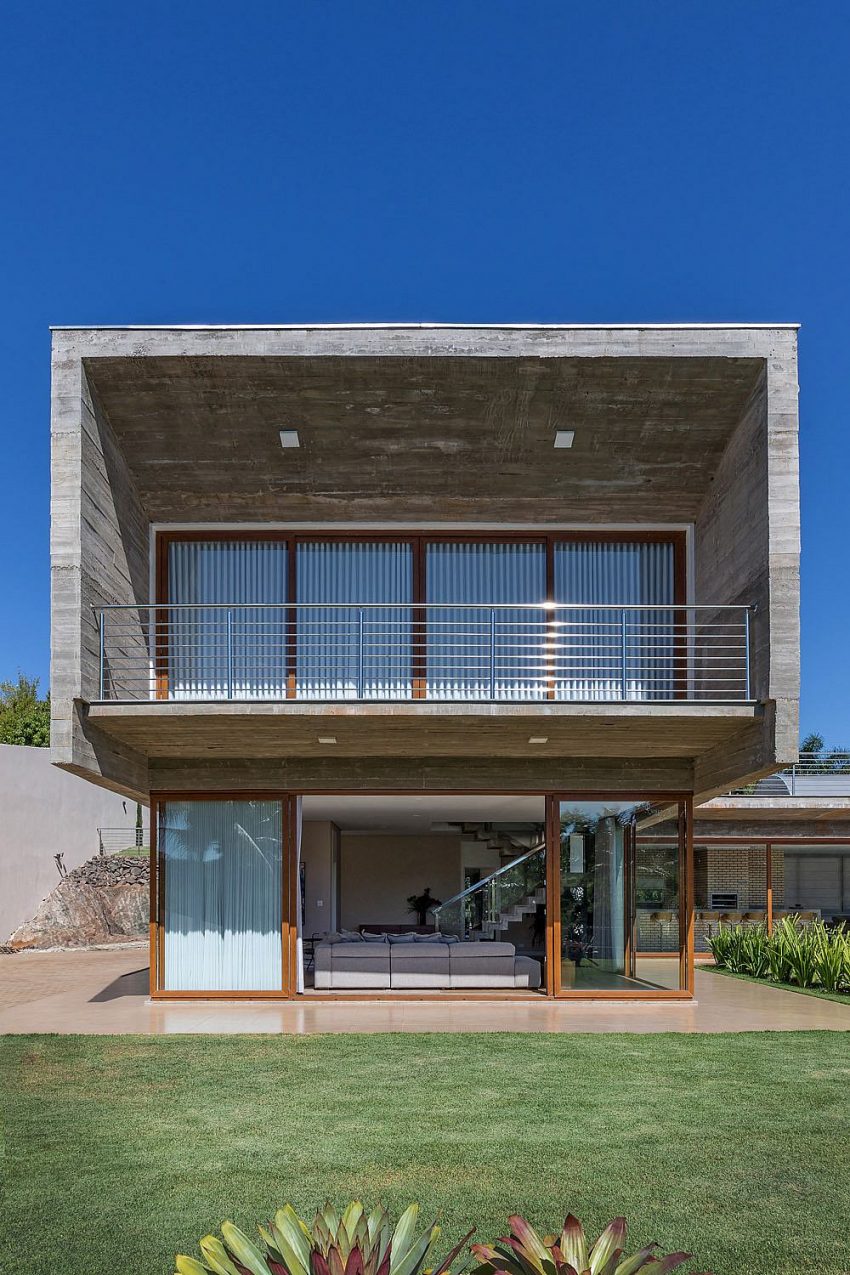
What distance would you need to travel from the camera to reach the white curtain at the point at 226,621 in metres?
13.3

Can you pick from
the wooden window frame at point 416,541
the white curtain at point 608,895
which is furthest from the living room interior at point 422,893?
the wooden window frame at point 416,541

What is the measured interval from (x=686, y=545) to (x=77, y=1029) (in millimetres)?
8678

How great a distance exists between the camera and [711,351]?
37.1 ft

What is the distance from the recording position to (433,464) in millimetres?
12773

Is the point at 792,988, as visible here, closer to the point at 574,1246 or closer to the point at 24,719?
the point at 574,1246

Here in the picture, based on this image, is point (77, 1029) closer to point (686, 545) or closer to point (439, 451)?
point (439, 451)

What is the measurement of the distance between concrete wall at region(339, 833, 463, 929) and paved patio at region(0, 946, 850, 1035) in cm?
966

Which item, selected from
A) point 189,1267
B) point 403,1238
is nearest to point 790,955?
point 403,1238

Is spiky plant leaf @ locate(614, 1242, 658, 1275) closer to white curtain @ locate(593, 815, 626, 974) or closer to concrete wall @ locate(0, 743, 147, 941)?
white curtain @ locate(593, 815, 626, 974)

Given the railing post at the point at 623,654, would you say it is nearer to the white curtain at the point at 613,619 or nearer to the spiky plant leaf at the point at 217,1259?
the white curtain at the point at 613,619

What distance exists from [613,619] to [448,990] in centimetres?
491

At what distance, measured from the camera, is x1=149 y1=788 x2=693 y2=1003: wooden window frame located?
43.5 feet

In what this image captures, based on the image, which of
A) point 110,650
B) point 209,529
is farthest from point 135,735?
point 209,529

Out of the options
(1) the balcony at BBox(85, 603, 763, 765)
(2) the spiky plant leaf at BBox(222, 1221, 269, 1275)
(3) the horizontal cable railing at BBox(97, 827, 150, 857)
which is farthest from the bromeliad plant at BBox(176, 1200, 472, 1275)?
(3) the horizontal cable railing at BBox(97, 827, 150, 857)
